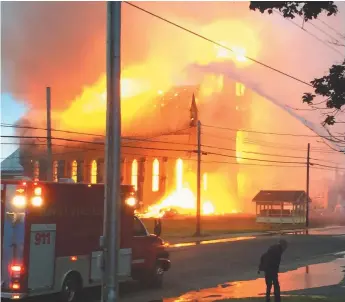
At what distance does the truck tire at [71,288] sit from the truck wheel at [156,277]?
2.90 m

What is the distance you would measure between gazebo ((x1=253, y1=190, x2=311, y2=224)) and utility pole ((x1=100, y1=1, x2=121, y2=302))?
50652 millimetres

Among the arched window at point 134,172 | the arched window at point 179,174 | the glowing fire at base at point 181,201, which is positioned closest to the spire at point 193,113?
the arched window at point 179,174

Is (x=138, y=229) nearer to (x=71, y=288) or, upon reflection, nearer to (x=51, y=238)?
(x=71, y=288)

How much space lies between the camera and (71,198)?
36.3 ft

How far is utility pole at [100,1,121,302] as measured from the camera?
7.58 meters

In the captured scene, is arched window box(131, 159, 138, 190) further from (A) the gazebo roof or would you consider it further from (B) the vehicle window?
(B) the vehicle window

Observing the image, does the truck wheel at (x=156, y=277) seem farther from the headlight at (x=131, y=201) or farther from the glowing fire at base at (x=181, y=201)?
the glowing fire at base at (x=181, y=201)

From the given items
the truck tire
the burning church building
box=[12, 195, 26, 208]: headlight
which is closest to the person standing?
the truck tire

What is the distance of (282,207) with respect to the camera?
58188mm

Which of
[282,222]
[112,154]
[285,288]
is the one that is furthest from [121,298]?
[282,222]

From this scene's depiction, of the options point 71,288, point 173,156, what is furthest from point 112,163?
point 173,156

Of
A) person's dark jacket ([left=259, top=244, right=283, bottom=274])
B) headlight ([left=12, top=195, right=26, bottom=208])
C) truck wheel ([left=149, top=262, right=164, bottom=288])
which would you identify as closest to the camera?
headlight ([left=12, top=195, right=26, bottom=208])

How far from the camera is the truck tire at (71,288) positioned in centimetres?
1076

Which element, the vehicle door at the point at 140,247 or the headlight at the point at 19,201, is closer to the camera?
the headlight at the point at 19,201
